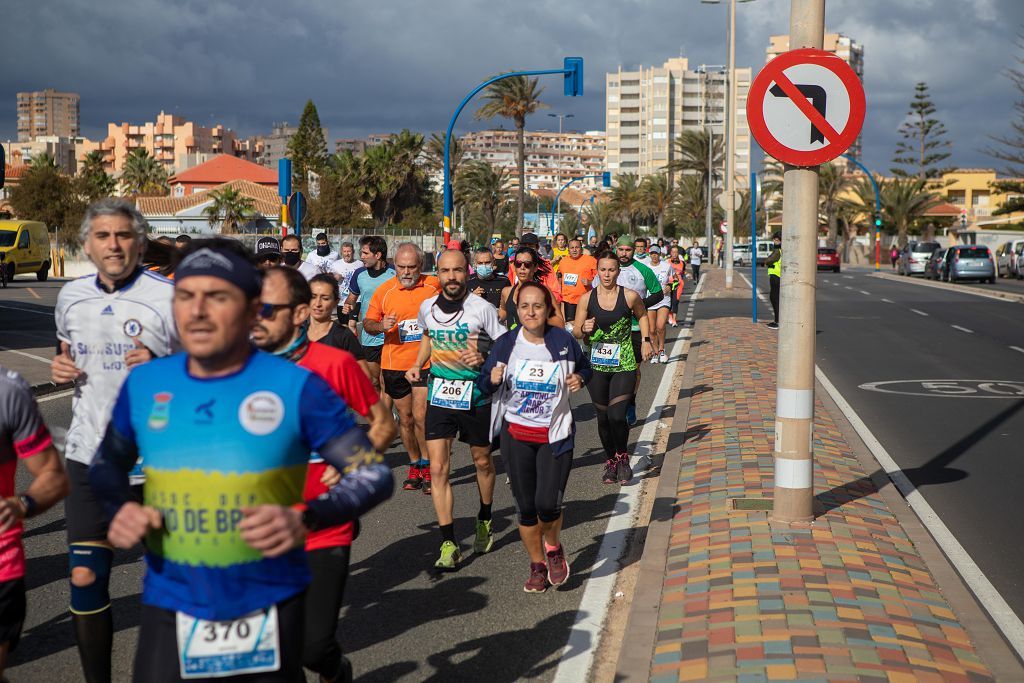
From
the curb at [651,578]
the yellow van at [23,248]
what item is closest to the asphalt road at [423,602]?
the curb at [651,578]

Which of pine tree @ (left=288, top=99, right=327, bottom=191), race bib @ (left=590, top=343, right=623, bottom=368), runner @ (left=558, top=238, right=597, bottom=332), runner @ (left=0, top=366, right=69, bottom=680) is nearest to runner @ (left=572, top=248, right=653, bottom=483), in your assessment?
race bib @ (left=590, top=343, right=623, bottom=368)

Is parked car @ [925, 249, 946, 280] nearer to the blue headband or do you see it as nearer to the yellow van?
the yellow van

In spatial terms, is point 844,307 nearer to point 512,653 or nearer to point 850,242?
point 512,653

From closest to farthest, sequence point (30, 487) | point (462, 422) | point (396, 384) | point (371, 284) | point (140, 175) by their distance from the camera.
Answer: point (30, 487), point (462, 422), point (396, 384), point (371, 284), point (140, 175)

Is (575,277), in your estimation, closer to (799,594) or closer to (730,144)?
(799,594)

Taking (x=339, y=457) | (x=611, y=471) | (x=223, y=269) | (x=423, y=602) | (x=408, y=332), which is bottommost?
(x=423, y=602)

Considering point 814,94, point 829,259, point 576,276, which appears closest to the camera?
point 814,94

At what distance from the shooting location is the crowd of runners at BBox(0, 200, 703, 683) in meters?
2.86

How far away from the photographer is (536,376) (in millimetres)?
6609

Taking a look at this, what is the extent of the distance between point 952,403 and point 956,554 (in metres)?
7.27

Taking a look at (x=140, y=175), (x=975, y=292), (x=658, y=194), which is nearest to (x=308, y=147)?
(x=140, y=175)

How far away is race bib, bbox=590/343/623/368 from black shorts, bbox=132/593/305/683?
22.0 feet

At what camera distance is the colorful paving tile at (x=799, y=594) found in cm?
487

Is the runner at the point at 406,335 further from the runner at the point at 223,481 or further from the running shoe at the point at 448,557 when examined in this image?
the runner at the point at 223,481
